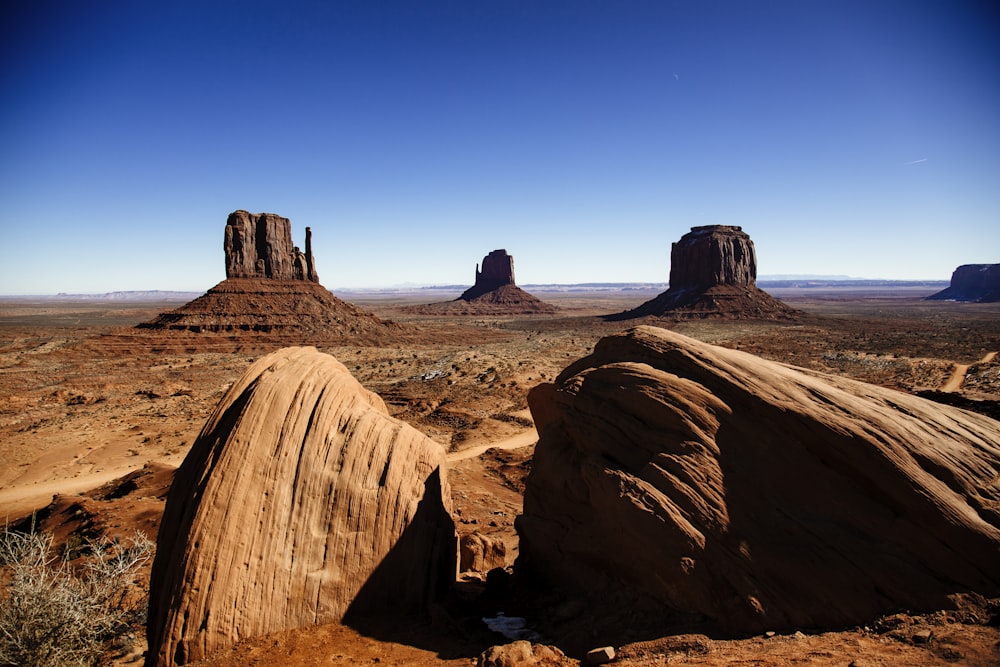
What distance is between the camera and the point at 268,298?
56312mm

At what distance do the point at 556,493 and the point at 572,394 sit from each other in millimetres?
1515

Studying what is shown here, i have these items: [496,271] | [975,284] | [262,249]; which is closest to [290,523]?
[262,249]

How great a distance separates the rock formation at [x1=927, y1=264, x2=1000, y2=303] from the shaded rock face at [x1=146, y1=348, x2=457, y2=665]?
175 metres

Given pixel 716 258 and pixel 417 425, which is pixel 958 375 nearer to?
pixel 417 425

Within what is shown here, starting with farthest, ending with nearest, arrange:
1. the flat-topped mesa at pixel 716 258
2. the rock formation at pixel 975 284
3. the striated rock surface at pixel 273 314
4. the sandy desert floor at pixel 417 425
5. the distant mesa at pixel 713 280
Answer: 1. the rock formation at pixel 975 284
2. the flat-topped mesa at pixel 716 258
3. the distant mesa at pixel 713 280
4. the striated rock surface at pixel 273 314
5. the sandy desert floor at pixel 417 425

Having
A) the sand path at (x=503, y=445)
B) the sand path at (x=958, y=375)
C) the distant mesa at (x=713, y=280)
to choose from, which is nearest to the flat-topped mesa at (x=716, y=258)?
the distant mesa at (x=713, y=280)

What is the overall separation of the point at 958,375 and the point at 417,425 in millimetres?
28886

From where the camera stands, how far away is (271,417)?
23.2ft

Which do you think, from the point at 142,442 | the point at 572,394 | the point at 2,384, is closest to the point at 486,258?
the point at 2,384

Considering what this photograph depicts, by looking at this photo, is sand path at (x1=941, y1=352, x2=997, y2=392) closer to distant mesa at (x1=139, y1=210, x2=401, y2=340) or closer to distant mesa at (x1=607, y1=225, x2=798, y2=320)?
distant mesa at (x1=607, y1=225, x2=798, y2=320)

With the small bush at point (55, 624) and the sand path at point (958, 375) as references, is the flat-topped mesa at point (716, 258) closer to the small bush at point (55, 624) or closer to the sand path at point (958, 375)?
the sand path at point (958, 375)

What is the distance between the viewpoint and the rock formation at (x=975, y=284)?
139m

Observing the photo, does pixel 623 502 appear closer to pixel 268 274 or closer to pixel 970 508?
pixel 970 508

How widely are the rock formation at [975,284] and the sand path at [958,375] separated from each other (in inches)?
5234
